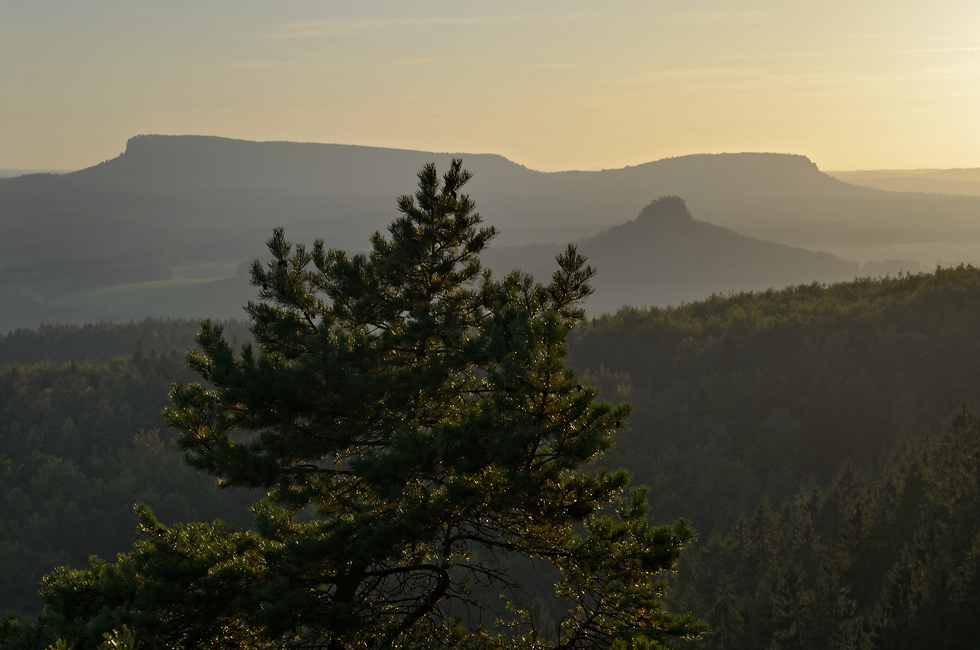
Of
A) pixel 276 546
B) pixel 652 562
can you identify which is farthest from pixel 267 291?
pixel 652 562

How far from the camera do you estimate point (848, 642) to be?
67.7 ft

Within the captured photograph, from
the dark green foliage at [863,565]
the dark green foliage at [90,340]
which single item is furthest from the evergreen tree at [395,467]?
the dark green foliage at [90,340]

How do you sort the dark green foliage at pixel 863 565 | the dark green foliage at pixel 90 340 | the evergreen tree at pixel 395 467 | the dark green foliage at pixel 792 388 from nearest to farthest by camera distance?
the evergreen tree at pixel 395 467
the dark green foliage at pixel 863 565
the dark green foliage at pixel 792 388
the dark green foliage at pixel 90 340

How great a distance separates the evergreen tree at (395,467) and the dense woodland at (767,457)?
15.5m

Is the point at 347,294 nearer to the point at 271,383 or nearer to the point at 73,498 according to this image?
the point at 271,383

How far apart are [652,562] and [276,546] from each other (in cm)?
458

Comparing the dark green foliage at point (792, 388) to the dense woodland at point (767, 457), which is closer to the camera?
→ the dense woodland at point (767, 457)

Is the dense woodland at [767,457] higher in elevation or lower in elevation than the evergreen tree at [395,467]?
lower

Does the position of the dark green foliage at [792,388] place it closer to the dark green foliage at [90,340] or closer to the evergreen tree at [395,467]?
the evergreen tree at [395,467]

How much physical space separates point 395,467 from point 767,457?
3638 centimetres

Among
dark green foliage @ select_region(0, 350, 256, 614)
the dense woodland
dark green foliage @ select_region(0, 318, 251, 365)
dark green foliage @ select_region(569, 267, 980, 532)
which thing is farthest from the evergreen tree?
dark green foliage @ select_region(0, 318, 251, 365)

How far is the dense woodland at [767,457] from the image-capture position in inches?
914

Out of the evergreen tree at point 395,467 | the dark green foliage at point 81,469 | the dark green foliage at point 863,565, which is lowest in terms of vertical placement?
the dark green foliage at point 81,469

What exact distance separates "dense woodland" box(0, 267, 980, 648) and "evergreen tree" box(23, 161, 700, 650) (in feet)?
50.8
